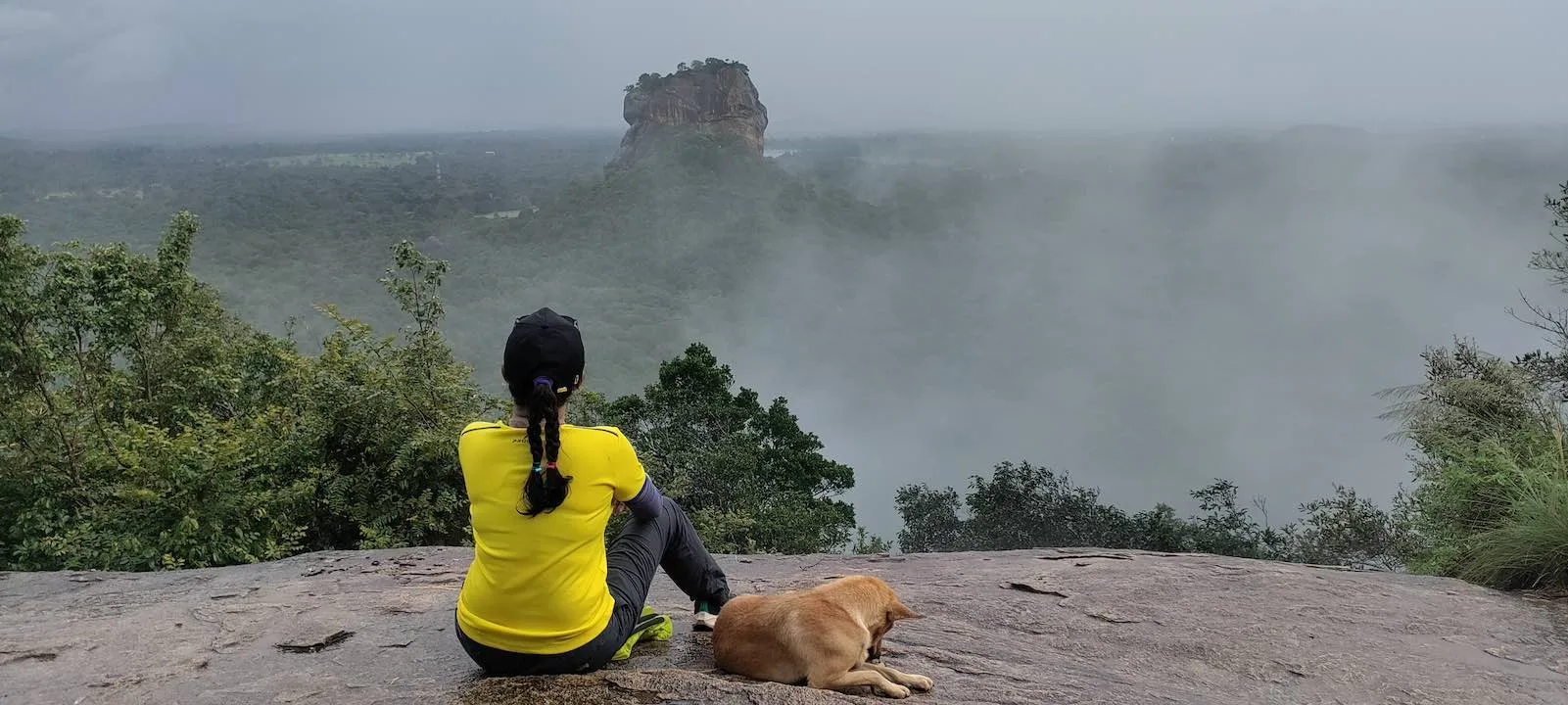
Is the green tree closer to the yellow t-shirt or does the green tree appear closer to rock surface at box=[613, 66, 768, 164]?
the yellow t-shirt

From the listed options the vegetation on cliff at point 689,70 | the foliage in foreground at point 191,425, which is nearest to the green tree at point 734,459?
the foliage in foreground at point 191,425

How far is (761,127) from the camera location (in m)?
142

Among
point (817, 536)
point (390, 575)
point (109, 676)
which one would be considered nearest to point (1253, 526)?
point (817, 536)

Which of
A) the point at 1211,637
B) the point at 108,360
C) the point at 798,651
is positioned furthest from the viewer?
the point at 108,360

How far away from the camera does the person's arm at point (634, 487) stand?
3318 millimetres

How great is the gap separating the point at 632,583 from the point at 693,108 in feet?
448

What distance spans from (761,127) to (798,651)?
143569mm

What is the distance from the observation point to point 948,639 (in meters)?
4.41

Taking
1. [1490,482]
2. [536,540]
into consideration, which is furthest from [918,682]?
[1490,482]

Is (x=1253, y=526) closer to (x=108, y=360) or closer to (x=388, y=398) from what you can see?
(x=388, y=398)

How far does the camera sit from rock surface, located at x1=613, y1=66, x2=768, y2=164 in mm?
131125

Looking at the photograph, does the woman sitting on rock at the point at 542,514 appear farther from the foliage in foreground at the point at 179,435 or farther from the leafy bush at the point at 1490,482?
the foliage in foreground at the point at 179,435

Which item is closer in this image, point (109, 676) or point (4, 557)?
point (109, 676)

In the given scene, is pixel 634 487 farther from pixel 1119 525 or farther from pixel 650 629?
pixel 1119 525
